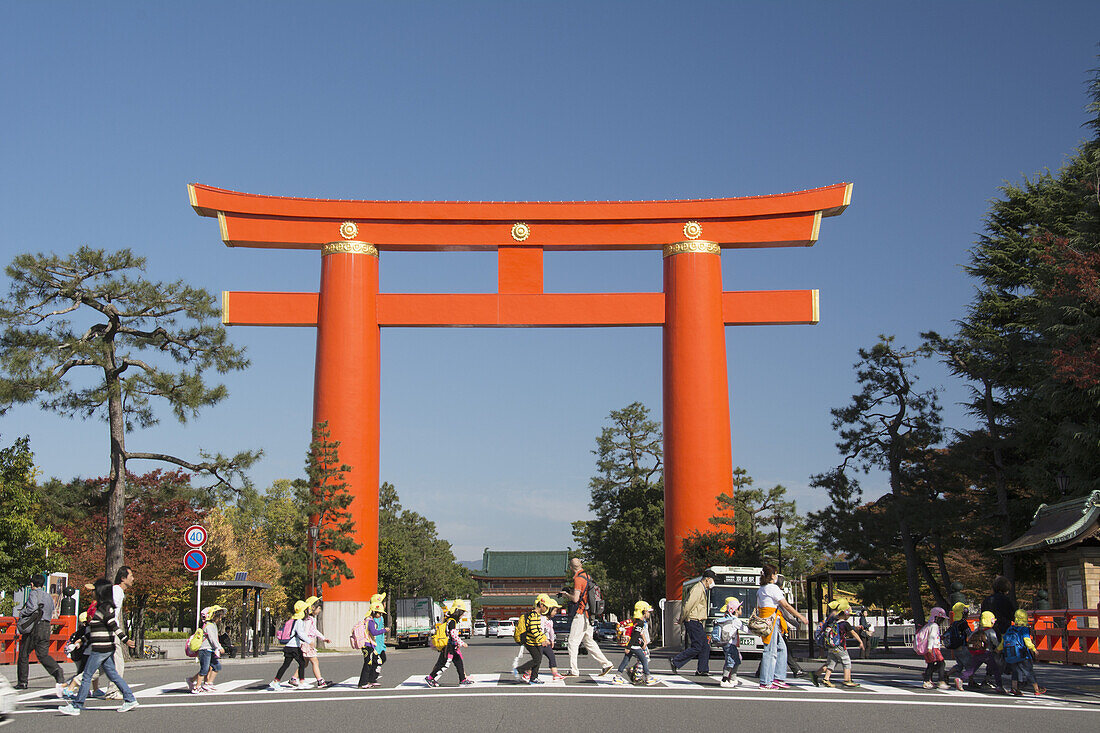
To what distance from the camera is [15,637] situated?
64.5ft

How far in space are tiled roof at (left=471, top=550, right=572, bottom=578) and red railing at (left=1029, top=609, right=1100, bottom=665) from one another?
6989 cm

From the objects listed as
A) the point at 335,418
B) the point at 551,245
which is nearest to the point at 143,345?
the point at 335,418

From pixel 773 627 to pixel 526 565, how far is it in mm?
79848

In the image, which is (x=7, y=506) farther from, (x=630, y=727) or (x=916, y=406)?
(x=916, y=406)

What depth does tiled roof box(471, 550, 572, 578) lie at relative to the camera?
90438mm

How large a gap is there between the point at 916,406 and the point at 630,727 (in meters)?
25.0

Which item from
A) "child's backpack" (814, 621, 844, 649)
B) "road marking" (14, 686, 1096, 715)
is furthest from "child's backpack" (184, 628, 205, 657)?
"child's backpack" (814, 621, 844, 649)

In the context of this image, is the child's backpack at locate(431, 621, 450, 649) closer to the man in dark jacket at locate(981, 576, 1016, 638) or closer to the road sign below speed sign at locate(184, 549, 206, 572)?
the man in dark jacket at locate(981, 576, 1016, 638)

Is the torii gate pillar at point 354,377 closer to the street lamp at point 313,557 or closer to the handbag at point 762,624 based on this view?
the street lamp at point 313,557

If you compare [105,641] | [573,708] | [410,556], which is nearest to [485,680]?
[573,708]

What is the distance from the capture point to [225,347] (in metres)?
27.1

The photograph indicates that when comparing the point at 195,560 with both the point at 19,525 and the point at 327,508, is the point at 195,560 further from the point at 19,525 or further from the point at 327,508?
the point at 327,508

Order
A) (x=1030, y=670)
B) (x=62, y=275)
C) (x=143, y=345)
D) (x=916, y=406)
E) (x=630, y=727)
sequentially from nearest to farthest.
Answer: (x=630, y=727) < (x=1030, y=670) < (x=62, y=275) < (x=143, y=345) < (x=916, y=406)

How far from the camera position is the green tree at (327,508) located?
30641 millimetres
